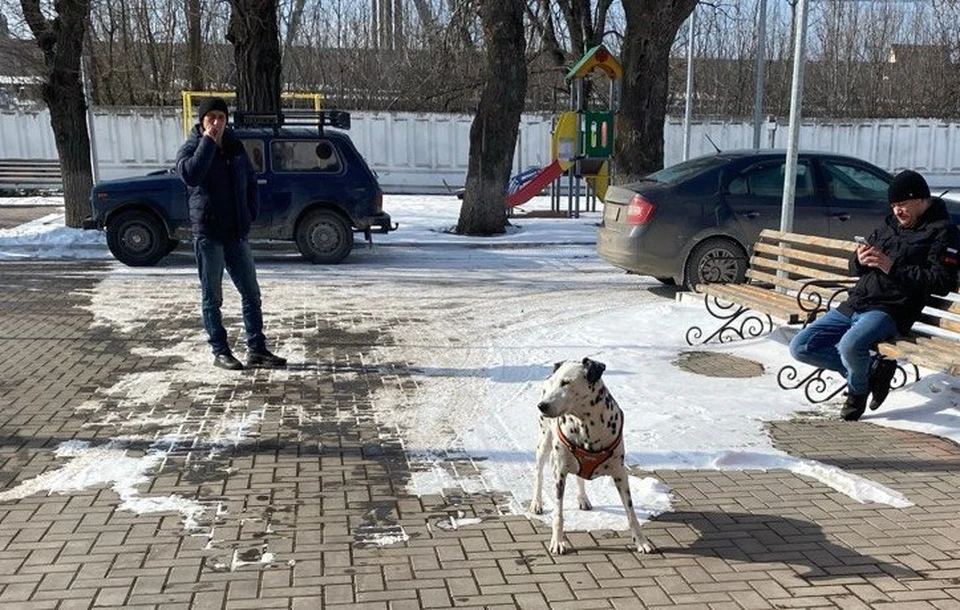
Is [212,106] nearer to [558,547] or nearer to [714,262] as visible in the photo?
[558,547]

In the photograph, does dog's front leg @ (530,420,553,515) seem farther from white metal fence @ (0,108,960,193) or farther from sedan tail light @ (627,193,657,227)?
white metal fence @ (0,108,960,193)

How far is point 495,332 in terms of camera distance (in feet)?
28.2

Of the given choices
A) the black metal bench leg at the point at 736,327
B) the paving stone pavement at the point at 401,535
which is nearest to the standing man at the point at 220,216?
the paving stone pavement at the point at 401,535

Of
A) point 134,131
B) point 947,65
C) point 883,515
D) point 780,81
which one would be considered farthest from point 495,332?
point 947,65

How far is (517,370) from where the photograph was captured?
7.15 m

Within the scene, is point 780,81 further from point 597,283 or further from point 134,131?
point 597,283

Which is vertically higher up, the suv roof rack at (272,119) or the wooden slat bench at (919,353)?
the suv roof rack at (272,119)

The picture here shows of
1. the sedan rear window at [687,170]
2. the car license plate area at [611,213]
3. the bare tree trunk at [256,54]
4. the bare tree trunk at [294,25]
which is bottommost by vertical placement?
the car license plate area at [611,213]

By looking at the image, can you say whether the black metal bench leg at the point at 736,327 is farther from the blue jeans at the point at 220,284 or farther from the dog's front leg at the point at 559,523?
the dog's front leg at the point at 559,523

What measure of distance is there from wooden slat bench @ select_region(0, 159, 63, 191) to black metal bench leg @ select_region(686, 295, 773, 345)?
22136 millimetres

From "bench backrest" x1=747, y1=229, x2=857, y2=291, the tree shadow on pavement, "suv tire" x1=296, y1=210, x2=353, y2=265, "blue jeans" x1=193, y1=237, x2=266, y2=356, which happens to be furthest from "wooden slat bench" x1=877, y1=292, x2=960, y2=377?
"suv tire" x1=296, y1=210, x2=353, y2=265

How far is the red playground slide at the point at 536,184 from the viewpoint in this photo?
19.5m

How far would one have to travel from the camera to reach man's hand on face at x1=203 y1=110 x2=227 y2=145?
6738mm

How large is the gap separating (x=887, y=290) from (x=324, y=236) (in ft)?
28.6
